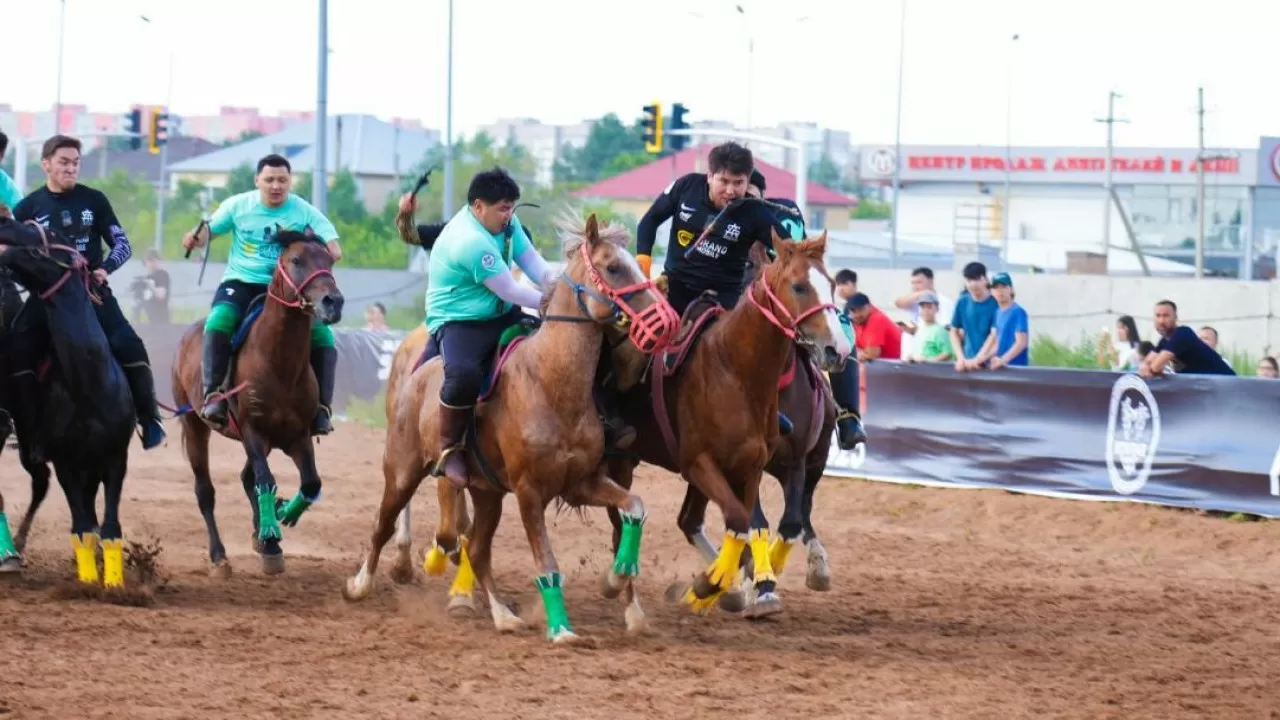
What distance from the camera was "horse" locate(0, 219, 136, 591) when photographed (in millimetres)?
10180

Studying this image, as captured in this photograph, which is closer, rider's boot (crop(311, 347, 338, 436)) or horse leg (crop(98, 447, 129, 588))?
horse leg (crop(98, 447, 129, 588))

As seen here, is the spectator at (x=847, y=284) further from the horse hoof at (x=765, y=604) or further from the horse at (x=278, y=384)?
the horse hoof at (x=765, y=604)

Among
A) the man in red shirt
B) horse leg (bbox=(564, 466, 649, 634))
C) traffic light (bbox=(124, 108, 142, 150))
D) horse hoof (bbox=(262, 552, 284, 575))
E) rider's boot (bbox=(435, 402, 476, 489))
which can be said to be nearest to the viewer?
horse leg (bbox=(564, 466, 649, 634))

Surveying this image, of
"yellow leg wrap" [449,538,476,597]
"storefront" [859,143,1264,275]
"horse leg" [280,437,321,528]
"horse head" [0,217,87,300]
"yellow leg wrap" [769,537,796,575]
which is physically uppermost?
"storefront" [859,143,1264,275]

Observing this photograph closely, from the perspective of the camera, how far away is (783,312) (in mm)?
8969

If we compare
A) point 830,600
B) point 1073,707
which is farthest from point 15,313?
point 1073,707

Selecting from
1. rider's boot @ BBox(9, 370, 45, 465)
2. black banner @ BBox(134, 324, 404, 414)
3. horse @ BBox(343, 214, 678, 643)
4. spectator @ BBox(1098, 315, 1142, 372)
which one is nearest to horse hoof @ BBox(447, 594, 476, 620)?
horse @ BBox(343, 214, 678, 643)

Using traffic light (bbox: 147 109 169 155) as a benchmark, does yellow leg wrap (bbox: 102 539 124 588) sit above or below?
below

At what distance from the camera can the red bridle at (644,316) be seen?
8.41m

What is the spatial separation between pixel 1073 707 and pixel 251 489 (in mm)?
6296

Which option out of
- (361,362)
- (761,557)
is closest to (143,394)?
(761,557)

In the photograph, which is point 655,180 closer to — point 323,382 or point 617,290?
point 323,382

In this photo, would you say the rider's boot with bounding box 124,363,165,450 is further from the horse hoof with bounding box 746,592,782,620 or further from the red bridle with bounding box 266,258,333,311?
the horse hoof with bounding box 746,592,782,620

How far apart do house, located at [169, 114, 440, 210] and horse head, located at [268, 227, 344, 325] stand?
66.3 m
